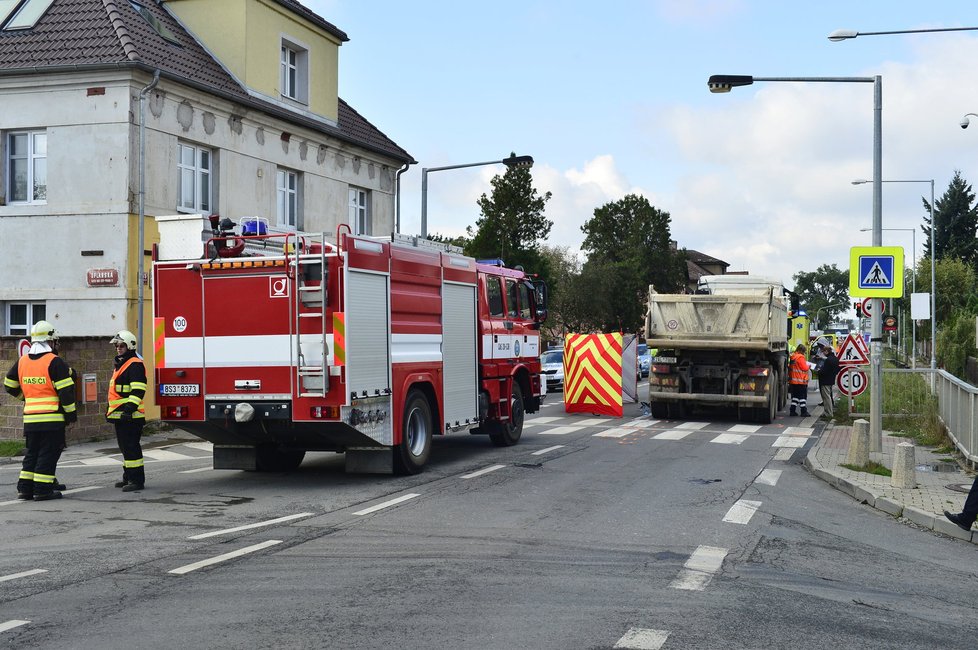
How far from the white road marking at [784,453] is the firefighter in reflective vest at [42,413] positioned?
9.96 m

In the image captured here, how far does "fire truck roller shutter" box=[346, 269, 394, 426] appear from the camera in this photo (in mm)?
10859

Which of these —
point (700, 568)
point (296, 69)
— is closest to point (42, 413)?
point (700, 568)

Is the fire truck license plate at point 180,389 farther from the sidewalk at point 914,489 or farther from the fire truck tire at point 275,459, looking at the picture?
the sidewalk at point 914,489

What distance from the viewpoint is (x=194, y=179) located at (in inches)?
850

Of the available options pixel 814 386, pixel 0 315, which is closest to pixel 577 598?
pixel 0 315

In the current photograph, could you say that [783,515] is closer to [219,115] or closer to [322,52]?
[219,115]

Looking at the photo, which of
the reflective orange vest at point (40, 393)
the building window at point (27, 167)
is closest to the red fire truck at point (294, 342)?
the reflective orange vest at point (40, 393)

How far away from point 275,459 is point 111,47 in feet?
35.6

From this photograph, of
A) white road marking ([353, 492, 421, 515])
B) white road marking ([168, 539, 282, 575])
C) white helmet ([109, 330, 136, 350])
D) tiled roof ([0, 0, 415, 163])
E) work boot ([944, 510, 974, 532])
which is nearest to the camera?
white road marking ([168, 539, 282, 575])

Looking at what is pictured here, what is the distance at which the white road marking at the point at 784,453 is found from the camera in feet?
49.9

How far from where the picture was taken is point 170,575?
22.9 ft

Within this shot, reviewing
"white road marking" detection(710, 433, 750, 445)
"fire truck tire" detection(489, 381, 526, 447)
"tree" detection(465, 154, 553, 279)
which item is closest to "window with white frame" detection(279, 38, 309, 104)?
"fire truck tire" detection(489, 381, 526, 447)

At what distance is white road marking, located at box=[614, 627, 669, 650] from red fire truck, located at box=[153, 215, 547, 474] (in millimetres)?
5677

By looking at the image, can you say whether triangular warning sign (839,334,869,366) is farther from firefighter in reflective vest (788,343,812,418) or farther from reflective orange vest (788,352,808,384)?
firefighter in reflective vest (788,343,812,418)
